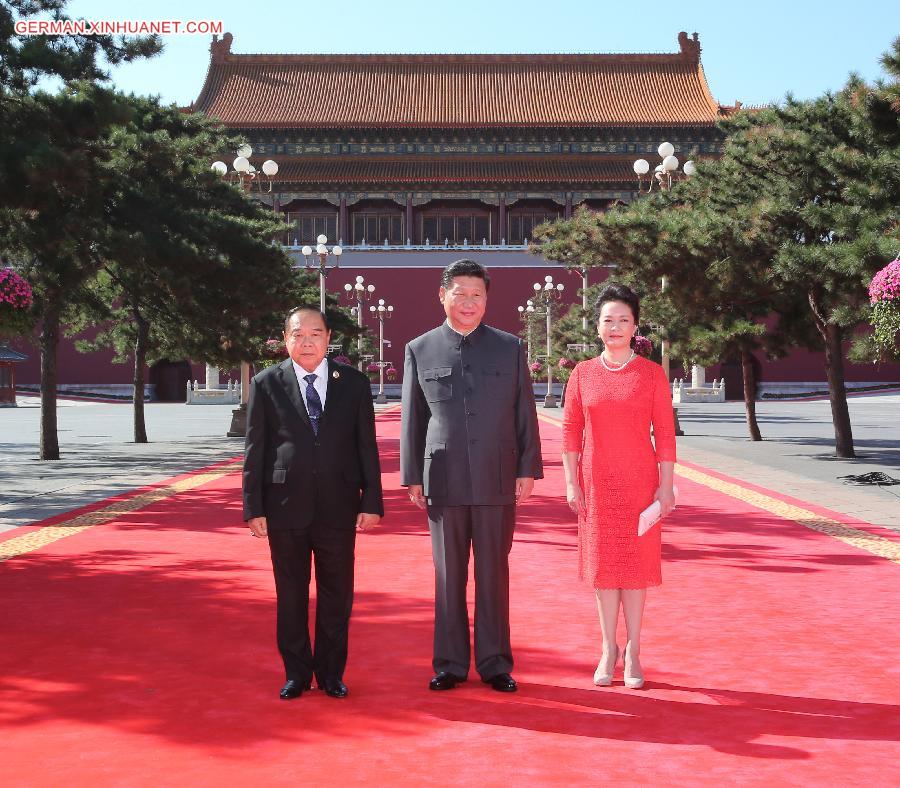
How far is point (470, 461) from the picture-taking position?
484cm

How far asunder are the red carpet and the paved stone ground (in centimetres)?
373

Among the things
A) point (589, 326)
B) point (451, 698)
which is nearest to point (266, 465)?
point (451, 698)

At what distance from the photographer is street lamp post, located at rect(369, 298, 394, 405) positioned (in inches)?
1944

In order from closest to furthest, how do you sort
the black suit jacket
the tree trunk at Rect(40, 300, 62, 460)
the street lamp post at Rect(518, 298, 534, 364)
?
the black suit jacket < the tree trunk at Rect(40, 300, 62, 460) < the street lamp post at Rect(518, 298, 534, 364)

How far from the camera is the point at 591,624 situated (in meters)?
6.18

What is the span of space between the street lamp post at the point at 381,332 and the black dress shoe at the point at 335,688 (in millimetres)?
43403

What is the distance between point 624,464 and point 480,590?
2.49ft

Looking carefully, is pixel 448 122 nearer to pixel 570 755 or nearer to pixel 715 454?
pixel 715 454

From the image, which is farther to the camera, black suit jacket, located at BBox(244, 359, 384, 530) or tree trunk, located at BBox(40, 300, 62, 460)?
tree trunk, located at BBox(40, 300, 62, 460)

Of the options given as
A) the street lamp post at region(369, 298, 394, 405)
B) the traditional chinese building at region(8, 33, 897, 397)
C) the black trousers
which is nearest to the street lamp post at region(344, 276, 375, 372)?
the street lamp post at region(369, 298, 394, 405)

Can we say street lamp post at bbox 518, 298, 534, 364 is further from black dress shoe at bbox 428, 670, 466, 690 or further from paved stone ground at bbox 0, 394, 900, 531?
black dress shoe at bbox 428, 670, 466, 690

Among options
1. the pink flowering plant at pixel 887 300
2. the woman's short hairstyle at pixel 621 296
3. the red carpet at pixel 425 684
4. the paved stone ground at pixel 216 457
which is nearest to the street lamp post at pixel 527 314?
the paved stone ground at pixel 216 457

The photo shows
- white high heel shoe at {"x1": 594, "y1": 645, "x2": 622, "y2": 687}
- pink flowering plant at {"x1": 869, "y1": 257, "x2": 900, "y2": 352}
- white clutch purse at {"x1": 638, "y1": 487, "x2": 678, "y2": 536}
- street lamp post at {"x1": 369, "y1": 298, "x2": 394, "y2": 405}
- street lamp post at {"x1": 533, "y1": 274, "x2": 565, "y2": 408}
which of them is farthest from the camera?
street lamp post at {"x1": 369, "y1": 298, "x2": 394, "y2": 405}

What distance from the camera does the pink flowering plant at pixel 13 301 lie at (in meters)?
10.6
